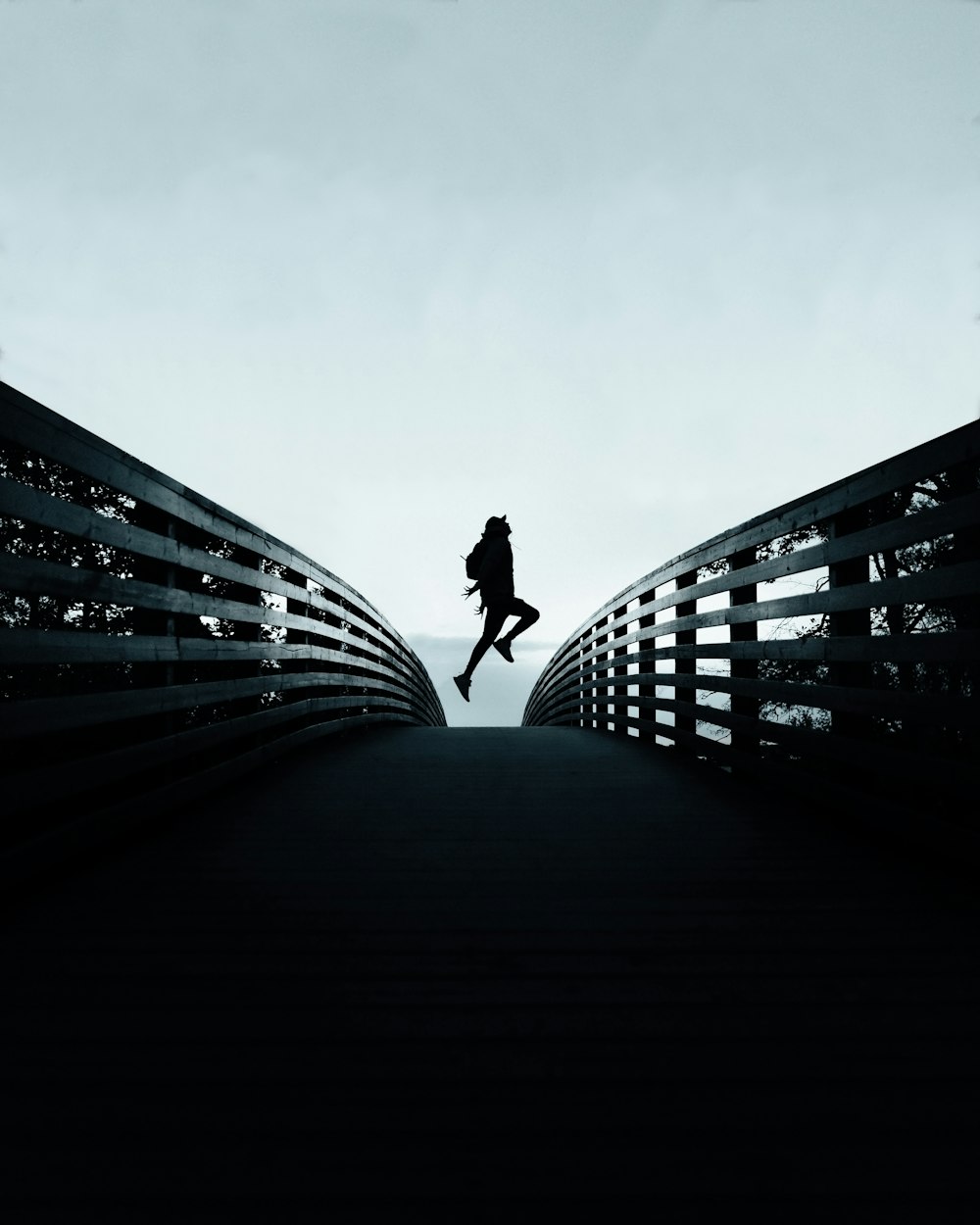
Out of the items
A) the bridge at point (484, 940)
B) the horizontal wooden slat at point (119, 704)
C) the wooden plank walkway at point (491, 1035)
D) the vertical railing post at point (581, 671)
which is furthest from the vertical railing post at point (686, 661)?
the vertical railing post at point (581, 671)

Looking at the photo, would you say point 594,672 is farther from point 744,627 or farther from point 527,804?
point 527,804

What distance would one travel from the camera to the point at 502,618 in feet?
29.4

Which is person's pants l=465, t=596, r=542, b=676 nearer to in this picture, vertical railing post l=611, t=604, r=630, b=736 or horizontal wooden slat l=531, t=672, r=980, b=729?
vertical railing post l=611, t=604, r=630, b=736

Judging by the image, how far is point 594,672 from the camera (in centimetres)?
1124

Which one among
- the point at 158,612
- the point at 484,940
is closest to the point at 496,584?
the point at 158,612

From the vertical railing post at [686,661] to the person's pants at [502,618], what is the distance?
2.57 meters

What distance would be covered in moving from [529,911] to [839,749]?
1.82m

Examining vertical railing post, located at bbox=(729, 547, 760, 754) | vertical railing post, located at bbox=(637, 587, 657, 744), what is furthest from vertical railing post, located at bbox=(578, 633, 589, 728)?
vertical railing post, located at bbox=(729, 547, 760, 754)

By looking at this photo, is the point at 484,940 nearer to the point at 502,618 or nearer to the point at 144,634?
the point at 144,634

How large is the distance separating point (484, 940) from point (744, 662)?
3.16 m

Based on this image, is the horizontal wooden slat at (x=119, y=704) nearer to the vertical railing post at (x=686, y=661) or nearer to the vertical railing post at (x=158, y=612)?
the vertical railing post at (x=158, y=612)

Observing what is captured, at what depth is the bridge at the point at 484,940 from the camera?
1.51m

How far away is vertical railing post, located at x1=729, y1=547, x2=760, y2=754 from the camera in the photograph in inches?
198

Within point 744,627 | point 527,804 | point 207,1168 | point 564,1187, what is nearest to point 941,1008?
point 564,1187
